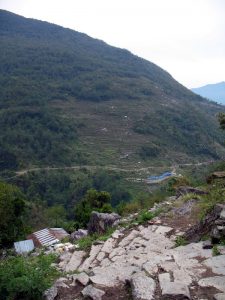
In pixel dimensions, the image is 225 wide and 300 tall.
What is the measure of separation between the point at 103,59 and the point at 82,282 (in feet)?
517

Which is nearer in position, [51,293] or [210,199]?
[51,293]

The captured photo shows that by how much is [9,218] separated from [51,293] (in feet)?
60.7

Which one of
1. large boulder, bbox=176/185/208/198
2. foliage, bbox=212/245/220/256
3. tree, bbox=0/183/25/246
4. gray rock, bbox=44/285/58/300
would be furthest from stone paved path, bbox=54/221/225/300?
tree, bbox=0/183/25/246

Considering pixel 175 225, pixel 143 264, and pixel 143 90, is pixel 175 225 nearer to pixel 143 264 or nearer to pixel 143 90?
pixel 143 264

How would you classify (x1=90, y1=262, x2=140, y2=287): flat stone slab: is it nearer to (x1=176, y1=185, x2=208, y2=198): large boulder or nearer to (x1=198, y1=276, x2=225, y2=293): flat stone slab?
(x1=198, y1=276, x2=225, y2=293): flat stone slab

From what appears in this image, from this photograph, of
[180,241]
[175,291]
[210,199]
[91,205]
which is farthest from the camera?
[91,205]

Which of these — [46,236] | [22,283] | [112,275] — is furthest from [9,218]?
[22,283]

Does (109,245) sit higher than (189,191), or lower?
lower

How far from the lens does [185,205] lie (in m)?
12.0

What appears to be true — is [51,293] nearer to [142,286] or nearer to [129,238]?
[142,286]

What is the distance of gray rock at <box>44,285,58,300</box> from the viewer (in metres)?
6.36

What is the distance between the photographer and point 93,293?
6.23m

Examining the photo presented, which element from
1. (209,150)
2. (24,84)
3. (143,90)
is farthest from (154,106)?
(24,84)

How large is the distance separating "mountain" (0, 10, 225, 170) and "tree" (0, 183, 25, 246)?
42.0 m
